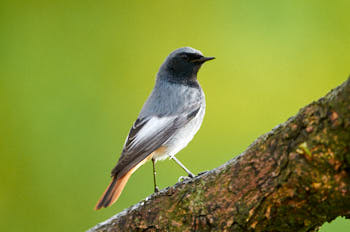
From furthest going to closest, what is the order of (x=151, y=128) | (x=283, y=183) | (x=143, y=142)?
1. (x=151, y=128)
2. (x=143, y=142)
3. (x=283, y=183)

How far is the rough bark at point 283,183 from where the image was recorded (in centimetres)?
170

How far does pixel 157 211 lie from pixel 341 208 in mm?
1066

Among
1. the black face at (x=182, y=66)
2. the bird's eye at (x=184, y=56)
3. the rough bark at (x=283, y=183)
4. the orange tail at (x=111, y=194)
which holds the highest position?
the bird's eye at (x=184, y=56)

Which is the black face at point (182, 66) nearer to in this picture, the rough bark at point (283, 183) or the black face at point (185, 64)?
the black face at point (185, 64)

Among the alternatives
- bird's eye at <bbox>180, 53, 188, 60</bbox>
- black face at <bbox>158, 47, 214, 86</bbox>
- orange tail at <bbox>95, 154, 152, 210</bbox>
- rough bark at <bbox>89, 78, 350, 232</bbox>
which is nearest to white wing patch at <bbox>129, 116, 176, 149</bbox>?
orange tail at <bbox>95, 154, 152, 210</bbox>

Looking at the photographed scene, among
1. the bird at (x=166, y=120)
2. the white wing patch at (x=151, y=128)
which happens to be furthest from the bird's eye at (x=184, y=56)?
the white wing patch at (x=151, y=128)

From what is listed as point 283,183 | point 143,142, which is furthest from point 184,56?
point 283,183

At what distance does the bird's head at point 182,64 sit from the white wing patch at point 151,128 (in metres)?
0.69

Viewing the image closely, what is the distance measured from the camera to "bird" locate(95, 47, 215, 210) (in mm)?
3129

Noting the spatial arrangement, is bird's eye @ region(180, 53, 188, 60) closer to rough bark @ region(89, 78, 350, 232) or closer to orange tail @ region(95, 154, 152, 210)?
orange tail @ region(95, 154, 152, 210)

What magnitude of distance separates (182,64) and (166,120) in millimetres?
795

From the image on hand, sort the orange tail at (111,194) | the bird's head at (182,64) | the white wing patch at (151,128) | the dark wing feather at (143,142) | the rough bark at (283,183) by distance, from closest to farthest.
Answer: the rough bark at (283,183) < the orange tail at (111,194) < the dark wing feather at (143,142) < the white wing patch at (151,128) < the bird's head at (182,64)

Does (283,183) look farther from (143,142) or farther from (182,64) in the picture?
(182,64)

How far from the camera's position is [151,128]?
354 cm
